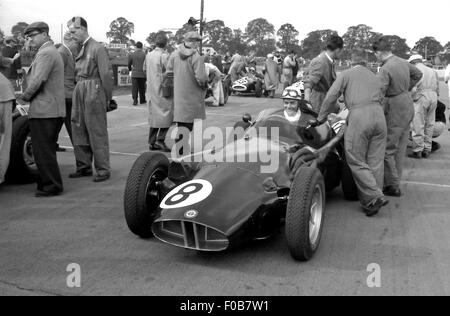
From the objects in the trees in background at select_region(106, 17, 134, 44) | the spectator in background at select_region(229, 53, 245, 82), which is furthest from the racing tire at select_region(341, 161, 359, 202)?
the trees in background at select_region(106, 17, 134, 44)

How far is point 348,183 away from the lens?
20.5 feet

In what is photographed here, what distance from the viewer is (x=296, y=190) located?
421 cm

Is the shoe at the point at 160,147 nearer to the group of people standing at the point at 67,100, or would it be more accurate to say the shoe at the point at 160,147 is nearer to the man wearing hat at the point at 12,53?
the group of people standing at the point at 67,100

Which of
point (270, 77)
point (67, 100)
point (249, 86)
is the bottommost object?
point (249, 86)

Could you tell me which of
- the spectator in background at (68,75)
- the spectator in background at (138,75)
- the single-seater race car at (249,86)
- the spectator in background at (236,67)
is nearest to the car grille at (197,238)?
the spectator in background at (68,75)

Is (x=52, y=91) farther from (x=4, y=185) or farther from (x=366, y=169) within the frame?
(x=366, y=169)

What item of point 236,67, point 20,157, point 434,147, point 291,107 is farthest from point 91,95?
point 236,67

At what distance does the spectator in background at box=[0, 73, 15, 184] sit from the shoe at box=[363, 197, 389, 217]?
4.30 m

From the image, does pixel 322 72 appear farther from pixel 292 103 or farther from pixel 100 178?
pixel 100 178

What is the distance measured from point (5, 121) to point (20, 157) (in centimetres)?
69

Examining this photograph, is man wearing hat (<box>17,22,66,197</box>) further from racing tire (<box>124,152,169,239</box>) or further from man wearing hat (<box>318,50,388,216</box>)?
man wearing hat (<box>318,50,388,216</box>)

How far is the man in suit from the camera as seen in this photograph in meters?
7.73
